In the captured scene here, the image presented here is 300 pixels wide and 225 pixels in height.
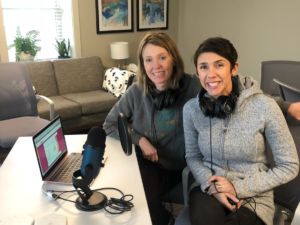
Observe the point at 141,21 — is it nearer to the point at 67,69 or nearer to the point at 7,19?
the point at 67,69

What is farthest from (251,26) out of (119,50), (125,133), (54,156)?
(54,156)

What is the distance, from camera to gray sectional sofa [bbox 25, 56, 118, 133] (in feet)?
12.1

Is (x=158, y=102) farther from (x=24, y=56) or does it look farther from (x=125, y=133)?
(x=24, y=56)

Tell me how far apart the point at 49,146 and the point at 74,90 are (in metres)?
2.83

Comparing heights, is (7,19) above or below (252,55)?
above

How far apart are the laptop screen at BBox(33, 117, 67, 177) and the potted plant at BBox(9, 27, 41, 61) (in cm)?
285

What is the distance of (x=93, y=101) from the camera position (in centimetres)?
378

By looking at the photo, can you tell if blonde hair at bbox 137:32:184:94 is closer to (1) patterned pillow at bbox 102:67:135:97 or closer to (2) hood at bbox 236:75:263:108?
(2) hood at bbox 236:75:263:108

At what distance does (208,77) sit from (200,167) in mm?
422

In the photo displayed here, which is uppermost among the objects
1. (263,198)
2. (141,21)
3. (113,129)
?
(141,21)

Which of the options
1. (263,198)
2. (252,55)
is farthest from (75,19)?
(263,198)

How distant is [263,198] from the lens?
4.72 ft

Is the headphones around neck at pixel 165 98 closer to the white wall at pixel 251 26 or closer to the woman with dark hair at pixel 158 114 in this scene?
the woman with dark hair at pixel 158 114

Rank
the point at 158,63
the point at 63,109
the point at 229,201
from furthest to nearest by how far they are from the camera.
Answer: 1. the point at 63,109
2. the point at 158,63
3. the point at 229,201
